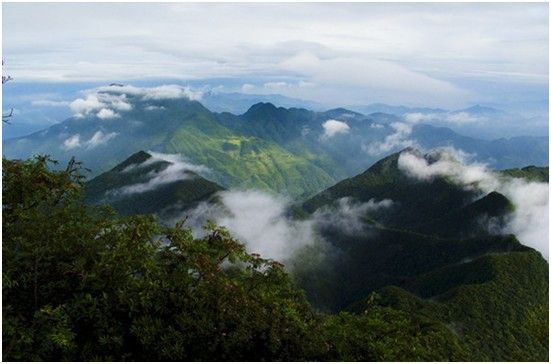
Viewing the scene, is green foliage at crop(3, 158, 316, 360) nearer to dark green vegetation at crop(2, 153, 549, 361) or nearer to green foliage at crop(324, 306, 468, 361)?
dark green vegetation at crop(2, 153, 549, 361)

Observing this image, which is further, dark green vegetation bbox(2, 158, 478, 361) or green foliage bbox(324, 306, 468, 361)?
green foliage bbox(324, 306, 468, 361)

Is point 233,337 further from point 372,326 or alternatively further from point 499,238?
point 499,238

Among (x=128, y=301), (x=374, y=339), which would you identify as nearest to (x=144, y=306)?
(x=128, y=301)

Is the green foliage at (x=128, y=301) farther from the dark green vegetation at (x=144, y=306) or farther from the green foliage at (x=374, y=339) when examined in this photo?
the green foliage at (x=374, y=339)

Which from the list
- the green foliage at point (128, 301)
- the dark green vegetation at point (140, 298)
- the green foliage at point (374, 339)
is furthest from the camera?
the green foliage at point (374, 339)

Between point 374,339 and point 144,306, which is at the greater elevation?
point 144,306

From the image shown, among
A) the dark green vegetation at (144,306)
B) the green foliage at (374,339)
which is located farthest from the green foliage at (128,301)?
the green foliage at (374,339)

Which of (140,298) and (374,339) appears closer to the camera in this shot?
(140,298)

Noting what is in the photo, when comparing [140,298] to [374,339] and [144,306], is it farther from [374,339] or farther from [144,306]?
[374,339]

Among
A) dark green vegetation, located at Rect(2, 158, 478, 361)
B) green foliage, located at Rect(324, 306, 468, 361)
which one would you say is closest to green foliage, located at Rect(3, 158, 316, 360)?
dark green vegetation, located at Rect(2, 158, 478, 361)

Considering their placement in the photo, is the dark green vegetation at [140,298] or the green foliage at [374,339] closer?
the dark green vegetation at [140,298]

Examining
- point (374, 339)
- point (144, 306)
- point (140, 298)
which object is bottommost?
point (374, 339)

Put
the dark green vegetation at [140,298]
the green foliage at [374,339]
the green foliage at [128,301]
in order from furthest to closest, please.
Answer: the green foliage at [374,339] < the dark green vegetation at [140,298] < the green foliage at [128,301]
